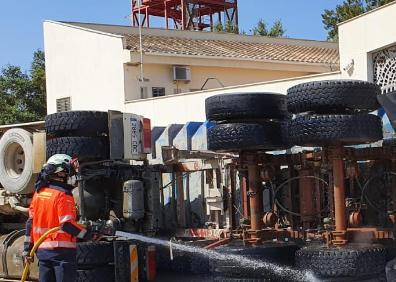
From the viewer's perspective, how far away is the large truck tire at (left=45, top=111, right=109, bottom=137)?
29.0 ft

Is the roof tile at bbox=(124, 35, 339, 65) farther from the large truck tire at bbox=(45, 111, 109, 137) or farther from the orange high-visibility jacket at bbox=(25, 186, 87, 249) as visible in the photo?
the orange high-visibility jacket at bbox=(25, 186, 87, 249)

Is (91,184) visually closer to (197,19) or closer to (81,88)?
(81,88)

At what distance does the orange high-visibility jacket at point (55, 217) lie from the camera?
644cm

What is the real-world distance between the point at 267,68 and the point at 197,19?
10.8 metres

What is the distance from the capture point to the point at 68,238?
21.6 ft

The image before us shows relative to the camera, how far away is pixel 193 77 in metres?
23.2

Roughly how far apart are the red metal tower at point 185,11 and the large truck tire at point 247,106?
24953mm

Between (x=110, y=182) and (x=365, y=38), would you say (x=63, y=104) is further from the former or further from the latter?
(x=110, y=182)

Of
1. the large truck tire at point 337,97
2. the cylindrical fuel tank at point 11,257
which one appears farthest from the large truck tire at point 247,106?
the cylindrical fuel tank at point 11,257

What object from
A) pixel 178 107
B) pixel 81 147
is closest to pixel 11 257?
pixel 81 147

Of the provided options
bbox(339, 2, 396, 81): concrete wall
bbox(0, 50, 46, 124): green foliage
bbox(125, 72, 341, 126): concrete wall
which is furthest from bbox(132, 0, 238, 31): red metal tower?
bbox(339, 2, 396, 81): concrete wall

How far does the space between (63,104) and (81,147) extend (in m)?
16.4

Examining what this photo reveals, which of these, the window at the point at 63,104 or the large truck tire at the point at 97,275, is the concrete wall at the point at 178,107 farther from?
the large truck tire at the point at 97,275

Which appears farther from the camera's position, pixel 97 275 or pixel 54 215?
pixel 97 275
